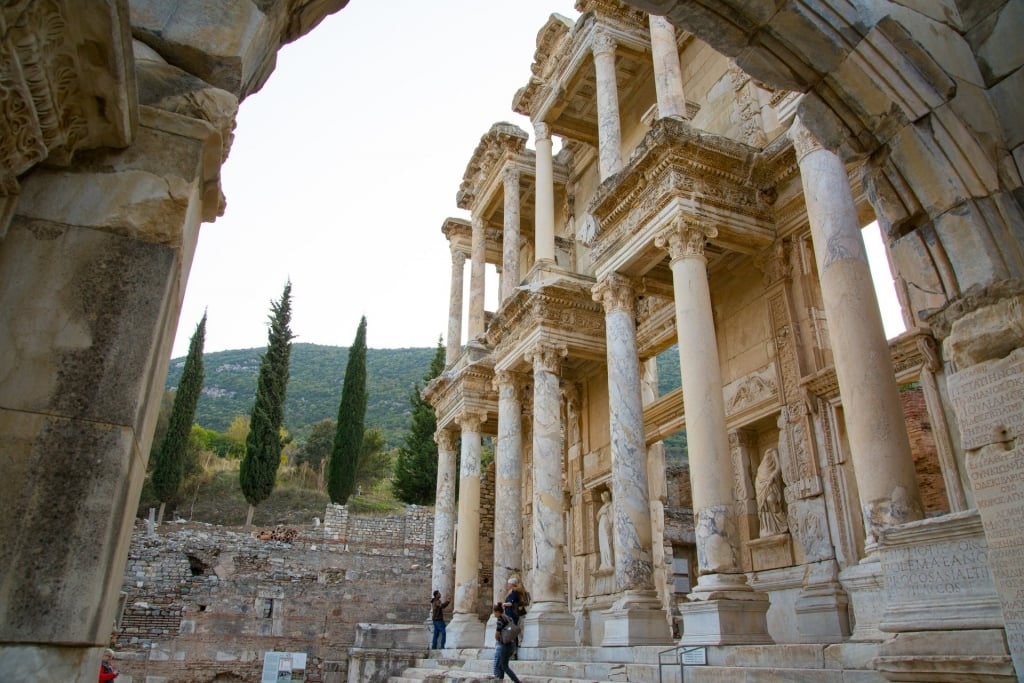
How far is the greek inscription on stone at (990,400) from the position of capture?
144 inches

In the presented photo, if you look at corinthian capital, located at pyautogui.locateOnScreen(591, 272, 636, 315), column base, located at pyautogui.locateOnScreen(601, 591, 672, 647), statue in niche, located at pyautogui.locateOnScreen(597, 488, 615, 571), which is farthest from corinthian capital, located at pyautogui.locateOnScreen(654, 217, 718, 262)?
statue in niche, located at pyautogui.locateOnScreen(597, 488, 615, 571)

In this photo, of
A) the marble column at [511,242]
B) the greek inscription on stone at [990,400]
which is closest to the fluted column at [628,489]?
the marble column at [511,242]

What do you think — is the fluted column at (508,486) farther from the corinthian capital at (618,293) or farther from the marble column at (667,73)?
the marble column at (667,73)

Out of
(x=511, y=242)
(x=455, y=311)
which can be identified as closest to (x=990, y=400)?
(x=511, y=242)

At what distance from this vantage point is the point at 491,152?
20.4m

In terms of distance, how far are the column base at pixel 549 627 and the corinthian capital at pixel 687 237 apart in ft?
22.2

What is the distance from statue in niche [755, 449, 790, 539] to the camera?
11.2 metres

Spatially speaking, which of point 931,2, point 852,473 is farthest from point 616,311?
point 931,2

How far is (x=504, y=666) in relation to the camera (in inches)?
425

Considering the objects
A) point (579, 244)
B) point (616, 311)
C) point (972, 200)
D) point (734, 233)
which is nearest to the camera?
point (972, 200)

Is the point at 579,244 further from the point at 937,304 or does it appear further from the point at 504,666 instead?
the point at 937,304

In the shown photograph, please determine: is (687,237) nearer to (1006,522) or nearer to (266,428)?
(1006,522)

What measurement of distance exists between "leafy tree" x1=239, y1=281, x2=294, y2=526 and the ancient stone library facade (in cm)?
2206

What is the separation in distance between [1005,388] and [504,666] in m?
8.84
